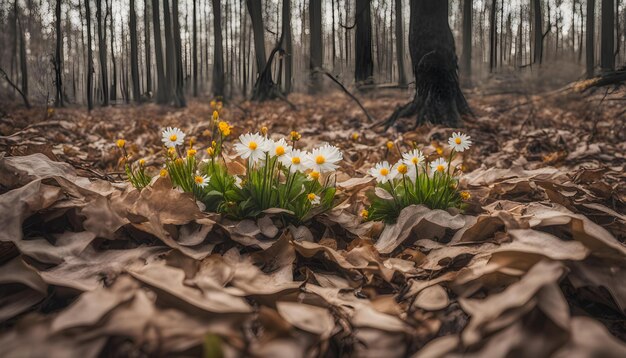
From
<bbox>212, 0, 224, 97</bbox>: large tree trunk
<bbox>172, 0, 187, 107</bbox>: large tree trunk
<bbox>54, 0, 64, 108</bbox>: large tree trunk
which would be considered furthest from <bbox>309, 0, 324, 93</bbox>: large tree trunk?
<bbox>54, 0, 64, 108</bbox>: large tree trunk

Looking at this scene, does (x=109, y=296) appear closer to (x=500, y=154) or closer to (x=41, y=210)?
(x=41, y=210)

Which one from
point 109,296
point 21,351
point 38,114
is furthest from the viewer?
point 38,114

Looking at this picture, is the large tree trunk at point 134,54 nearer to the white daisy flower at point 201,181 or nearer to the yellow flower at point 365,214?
the white daisy flower at point 201,181

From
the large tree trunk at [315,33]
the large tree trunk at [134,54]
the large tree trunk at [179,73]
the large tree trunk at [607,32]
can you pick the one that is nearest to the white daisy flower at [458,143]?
the large tree trunk at [315,33]

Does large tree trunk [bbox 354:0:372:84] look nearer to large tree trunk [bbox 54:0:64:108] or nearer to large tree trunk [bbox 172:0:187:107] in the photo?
large tree trunk [bbox 54:0:64:108]

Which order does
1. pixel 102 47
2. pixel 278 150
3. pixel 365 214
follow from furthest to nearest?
pixel 102 47 → pixel 365 214 → pixel 278 150

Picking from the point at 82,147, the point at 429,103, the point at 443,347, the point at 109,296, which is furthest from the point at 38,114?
the point at 443,347

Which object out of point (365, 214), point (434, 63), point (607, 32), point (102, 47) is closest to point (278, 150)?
point (365, 214)

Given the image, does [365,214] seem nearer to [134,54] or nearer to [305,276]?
[305,276]
